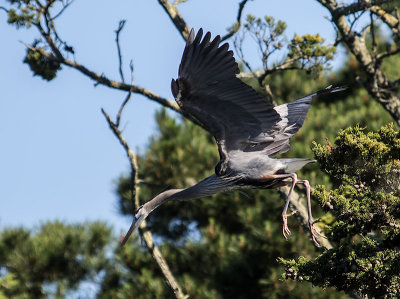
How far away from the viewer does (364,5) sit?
8.20 m

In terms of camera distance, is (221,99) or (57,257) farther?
(57,257)

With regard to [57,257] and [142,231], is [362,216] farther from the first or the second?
[57,257]

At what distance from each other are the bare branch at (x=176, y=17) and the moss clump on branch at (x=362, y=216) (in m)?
3.45

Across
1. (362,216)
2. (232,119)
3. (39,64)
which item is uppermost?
(39,64)

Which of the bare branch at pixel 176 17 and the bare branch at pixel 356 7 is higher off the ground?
the bare branch at pixel 176 17

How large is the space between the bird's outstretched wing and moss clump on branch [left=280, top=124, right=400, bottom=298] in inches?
26.8

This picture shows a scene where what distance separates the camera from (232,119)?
6.12m

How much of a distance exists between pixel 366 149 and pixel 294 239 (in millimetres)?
5793

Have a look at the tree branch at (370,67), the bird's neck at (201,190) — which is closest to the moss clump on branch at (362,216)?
the bird's neck at (201,190)

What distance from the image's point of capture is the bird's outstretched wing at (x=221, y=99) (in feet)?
19.1

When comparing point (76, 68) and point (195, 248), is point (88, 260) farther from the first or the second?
point (76, 68)

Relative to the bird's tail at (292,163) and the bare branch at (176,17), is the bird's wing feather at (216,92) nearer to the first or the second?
the bird's tail at (292,163)

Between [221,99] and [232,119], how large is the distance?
0.87 feet

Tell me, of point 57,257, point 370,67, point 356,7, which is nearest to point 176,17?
point 356,7
